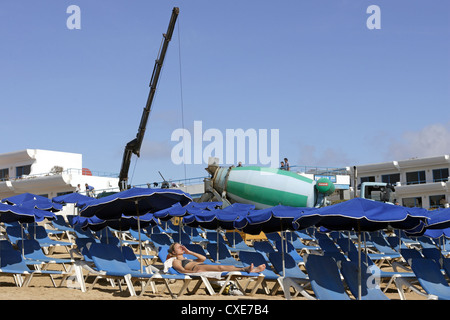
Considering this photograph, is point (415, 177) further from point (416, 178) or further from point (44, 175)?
point (44, 175)

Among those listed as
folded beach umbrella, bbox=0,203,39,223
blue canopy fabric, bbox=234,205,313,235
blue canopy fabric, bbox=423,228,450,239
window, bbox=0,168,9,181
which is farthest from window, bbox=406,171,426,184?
folded beach umbrella, bbox=0,203,39,223

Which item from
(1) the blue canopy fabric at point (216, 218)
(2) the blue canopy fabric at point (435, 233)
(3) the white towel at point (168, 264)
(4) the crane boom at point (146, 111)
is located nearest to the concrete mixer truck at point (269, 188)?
(4) the crane boom at point (146, 111)

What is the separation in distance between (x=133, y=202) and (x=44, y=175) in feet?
148

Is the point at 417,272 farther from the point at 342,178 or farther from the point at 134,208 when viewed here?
the point at 342,178

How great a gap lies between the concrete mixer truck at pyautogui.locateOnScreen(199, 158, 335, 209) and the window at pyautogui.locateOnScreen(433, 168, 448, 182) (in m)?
23.6

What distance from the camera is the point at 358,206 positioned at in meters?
9.62

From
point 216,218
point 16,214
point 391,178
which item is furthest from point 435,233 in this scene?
point 391,178

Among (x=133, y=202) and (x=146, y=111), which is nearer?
(x=133, y=202)

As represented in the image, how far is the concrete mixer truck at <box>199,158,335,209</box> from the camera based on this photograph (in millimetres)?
31750

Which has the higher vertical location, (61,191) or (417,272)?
(417,272)

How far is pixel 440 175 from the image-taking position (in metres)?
52.4

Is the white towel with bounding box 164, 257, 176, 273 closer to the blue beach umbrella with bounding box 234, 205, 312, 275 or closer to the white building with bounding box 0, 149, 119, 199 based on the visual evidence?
the blue beach umbrella with bounding box 234, 205, 312, 275
